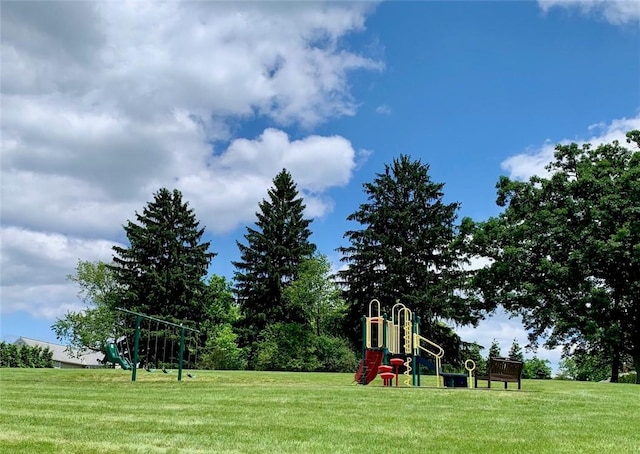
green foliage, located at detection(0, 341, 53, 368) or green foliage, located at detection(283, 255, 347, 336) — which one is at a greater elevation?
green foliage, located at detection(283, 255, 347, 336)

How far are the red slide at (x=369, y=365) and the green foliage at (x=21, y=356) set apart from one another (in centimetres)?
4270

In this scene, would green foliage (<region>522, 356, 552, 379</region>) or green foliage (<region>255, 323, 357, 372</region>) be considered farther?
green foliage (<region>522, 356, 552, 379</region>)

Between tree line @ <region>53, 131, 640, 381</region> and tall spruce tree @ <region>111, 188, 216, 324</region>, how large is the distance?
0.11 m

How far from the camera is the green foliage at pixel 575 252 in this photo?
1213 inches

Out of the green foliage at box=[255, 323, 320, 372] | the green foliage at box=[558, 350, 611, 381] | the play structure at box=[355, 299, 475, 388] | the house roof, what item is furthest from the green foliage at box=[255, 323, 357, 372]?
the house roof

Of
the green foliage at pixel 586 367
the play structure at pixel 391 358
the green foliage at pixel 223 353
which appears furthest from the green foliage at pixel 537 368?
the play structure at pixel 391 358

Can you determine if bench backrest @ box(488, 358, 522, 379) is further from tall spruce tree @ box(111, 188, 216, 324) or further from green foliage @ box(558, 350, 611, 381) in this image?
tall spruce tree @ box(111, 188, 216, 324)

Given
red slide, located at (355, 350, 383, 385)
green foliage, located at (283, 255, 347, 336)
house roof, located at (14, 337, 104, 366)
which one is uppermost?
green foliage, located at (283, 255, 347, 336)

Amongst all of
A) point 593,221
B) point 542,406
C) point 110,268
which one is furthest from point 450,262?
point 542,406

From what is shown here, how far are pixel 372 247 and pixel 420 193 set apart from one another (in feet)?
18.4

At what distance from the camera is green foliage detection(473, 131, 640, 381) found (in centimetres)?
3081

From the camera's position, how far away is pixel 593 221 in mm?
31562

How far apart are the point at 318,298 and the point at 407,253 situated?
737 cm

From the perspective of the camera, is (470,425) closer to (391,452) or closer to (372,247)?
(391,452)
